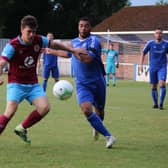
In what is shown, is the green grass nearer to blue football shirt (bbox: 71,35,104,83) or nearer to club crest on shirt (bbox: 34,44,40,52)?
blue football shirt (bbox: 71,35,104,83)

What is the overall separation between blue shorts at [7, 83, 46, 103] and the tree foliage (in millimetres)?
42038

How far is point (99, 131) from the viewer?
920 centimetres

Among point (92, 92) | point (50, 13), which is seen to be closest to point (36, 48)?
point (92, 92)

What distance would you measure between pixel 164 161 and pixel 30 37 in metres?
2.51

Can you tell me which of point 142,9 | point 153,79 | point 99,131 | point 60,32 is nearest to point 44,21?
point 60,32

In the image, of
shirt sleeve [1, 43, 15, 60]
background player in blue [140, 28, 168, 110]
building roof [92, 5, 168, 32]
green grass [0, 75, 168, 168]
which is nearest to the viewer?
green grass [0, 75, 168, 168]

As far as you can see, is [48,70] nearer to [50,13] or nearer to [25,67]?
[25,67]

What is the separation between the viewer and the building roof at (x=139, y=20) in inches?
1656

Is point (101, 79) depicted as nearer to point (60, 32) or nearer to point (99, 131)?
point (99, 131)

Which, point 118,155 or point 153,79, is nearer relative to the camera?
point 118,155

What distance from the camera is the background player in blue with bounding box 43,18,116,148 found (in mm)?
9148

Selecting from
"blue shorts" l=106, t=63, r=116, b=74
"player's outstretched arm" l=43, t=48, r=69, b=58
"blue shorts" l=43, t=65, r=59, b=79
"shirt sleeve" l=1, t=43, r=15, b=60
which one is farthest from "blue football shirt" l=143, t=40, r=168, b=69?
"blue shorts" l=106, t=63, r=116, b=74

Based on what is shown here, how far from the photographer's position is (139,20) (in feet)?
143

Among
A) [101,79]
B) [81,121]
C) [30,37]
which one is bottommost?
[81,121]
